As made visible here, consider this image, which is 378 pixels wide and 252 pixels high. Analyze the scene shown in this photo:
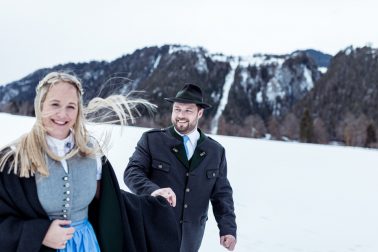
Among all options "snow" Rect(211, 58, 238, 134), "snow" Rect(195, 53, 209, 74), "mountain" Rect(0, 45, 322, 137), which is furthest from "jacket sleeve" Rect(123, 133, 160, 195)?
"snow" Rect(195, 53, 209, 74)

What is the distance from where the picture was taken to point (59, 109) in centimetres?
170

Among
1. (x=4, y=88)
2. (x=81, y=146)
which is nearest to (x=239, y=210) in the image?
(x=81, y=146)

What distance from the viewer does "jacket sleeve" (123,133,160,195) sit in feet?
7.82

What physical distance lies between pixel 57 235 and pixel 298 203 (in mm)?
7212

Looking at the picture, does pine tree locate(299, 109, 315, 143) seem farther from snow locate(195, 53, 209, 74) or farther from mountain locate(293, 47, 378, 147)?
snow locate(195, 53, 209, 74)

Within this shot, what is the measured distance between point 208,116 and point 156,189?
113598 mm

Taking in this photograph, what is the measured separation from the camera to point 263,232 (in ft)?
20.2

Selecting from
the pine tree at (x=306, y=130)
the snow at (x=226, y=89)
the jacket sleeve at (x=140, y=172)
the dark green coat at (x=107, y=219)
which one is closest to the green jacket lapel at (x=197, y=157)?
the jacket sleeve at (x=140, y=172)

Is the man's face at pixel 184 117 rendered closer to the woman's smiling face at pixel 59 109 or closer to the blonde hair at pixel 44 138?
the blonde hair at pixel 44 138

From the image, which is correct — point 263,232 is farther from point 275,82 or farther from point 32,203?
point 275,82

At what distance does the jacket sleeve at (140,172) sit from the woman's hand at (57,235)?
0.71 meters

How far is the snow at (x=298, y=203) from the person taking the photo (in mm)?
5801

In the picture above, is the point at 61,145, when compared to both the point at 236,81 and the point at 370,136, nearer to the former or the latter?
the point at 370,136

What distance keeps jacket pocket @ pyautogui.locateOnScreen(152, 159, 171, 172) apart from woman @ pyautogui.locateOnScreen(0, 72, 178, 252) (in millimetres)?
705
